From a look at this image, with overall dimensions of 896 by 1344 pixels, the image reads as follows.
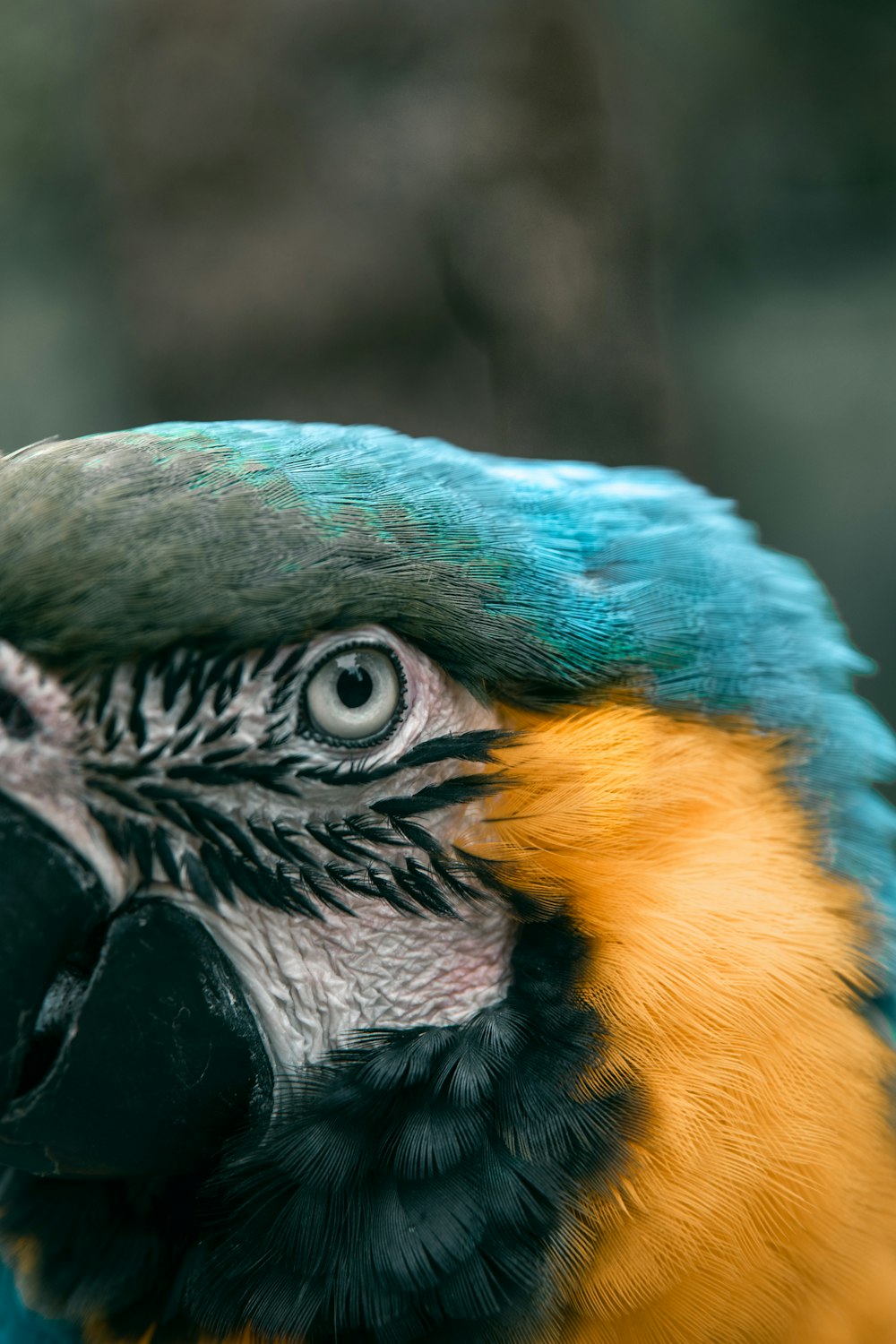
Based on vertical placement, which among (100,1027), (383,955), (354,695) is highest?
(354,695)

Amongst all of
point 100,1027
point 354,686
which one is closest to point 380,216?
point 354,686

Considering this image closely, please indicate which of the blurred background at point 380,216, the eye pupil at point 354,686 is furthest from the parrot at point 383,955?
the blurred background at point 380,216

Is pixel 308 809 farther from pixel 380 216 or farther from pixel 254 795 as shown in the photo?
pixel 380 216

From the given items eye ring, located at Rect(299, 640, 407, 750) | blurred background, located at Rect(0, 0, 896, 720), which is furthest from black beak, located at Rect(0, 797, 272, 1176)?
blurred background, located at Rect(0, 0, 896, 720)

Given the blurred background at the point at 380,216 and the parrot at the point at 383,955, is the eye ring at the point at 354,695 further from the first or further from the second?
the blurred background at the point at 380,216

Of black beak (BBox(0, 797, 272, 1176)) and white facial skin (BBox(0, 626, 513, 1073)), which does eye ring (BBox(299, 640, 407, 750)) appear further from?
black beak (BBox(0, 797, 272, 1176))

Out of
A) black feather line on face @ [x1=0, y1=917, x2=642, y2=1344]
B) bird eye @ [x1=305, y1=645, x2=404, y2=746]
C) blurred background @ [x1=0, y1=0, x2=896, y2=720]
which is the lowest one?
black feather line on face @ [x1=0, y1=917, x2=642, y2=1344]

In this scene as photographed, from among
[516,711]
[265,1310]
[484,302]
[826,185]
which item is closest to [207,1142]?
[265,1310]
